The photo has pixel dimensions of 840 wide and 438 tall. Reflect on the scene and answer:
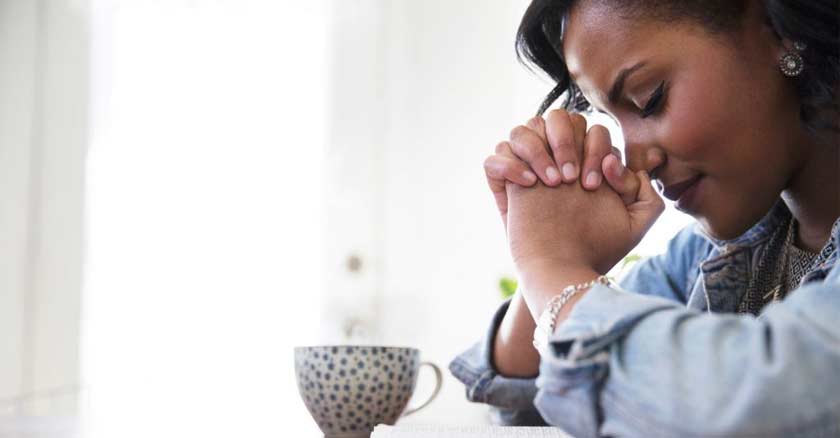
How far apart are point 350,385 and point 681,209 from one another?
38 cm

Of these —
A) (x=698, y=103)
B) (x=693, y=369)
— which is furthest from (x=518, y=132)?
(x=693, y=369)

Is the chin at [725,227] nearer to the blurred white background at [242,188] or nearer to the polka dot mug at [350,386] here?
the polka dot mug at [350,386]

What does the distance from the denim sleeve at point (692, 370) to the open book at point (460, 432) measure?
149mm

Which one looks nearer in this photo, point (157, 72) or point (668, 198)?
point (668, 198)

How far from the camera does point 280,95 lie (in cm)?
240

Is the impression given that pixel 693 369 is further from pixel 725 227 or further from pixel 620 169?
pixel 725 227

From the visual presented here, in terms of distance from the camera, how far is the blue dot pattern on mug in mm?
709

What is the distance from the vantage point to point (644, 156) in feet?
2.70

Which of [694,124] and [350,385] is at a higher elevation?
[694,124]

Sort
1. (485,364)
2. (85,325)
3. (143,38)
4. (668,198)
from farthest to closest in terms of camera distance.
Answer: (143,38) < (85,325) < (485,364) < (668,198)

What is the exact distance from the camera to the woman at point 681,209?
1.31 ft

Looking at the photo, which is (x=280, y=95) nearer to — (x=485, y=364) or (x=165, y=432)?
(x=485, y=364)

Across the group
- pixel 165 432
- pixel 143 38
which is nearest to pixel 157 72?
pixel 143 38

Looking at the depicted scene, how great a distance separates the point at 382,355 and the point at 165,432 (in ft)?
0.64
